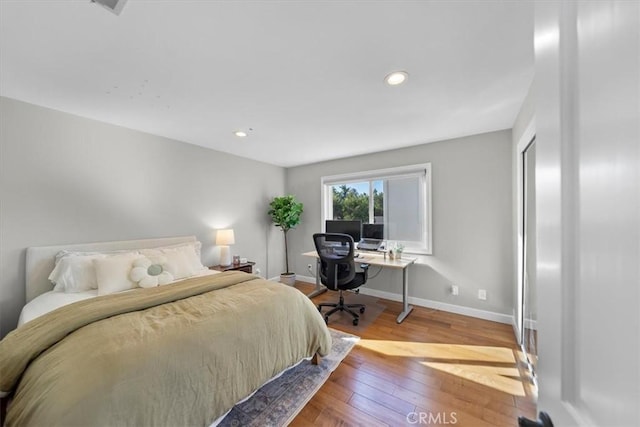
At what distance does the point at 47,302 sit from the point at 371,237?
350cm

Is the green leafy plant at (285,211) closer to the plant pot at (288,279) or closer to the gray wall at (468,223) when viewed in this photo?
the plant pot at (288,279)

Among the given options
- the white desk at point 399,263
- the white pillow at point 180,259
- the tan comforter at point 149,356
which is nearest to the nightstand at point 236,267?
the white pillow at point 180,259

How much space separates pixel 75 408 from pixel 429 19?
7.94ft

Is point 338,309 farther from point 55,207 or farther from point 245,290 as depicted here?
point 55,207

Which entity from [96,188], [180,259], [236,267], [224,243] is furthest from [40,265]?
[236,267]

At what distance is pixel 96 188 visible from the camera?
2.57 metres

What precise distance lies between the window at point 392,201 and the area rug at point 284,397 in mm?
2025

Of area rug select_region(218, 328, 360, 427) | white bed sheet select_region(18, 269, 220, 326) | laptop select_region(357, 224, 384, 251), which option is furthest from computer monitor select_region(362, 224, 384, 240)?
white bed sheet select_region(18, 269, 220, 326)

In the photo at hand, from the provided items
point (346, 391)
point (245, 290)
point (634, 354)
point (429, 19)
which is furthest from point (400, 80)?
point (346, 391)

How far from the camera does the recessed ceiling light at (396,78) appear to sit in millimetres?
1737

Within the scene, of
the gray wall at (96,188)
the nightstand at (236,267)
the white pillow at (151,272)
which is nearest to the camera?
the gray wall at (96,188)

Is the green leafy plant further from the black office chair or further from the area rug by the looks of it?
the area rug

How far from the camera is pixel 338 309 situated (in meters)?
3.12

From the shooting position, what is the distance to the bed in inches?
40.8
